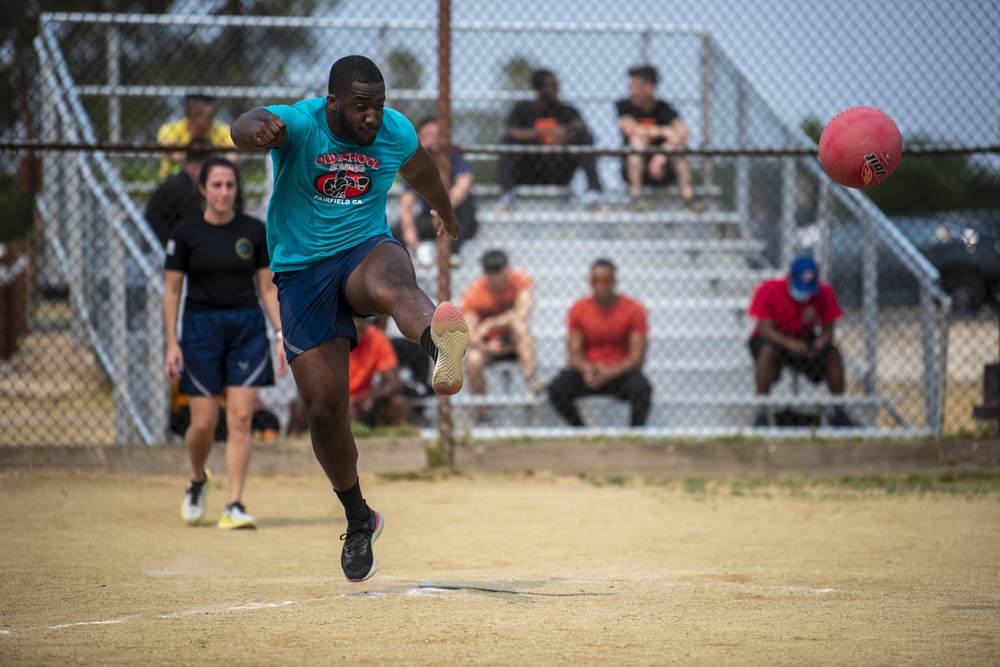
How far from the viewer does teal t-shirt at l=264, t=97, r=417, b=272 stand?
460cm

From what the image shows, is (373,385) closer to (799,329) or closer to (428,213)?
(428,213)

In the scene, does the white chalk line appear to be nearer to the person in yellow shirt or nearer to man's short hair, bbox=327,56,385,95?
man's short hair, bbox=327,56,385,95

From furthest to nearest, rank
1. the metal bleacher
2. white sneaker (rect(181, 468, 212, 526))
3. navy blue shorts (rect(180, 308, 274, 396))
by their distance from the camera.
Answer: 1. the metal bleacher
2. white sneaker (rect(181, 468, 212, 526))
3. navy blue shorts (rect(180, 308, 274, 396))

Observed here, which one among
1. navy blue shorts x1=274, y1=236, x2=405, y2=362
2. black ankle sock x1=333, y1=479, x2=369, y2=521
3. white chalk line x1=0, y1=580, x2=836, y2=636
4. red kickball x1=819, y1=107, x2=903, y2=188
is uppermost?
red kickball x1=819, y1=107, x2=903, y2=188

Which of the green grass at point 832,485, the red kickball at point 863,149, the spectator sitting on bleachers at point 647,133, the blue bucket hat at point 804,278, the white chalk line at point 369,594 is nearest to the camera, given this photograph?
the white chalk line at point 369,594

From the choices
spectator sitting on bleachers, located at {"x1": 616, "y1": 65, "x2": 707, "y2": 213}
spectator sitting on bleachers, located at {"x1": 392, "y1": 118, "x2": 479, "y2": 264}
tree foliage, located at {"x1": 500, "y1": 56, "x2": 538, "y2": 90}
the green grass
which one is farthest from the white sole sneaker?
tree foliage, located at {"x1": 500, "y1": 56, "x2": 538, "y2": 90}

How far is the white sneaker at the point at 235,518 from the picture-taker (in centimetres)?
649

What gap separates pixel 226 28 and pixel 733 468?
6.09 metres

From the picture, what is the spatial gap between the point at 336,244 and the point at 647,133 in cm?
632

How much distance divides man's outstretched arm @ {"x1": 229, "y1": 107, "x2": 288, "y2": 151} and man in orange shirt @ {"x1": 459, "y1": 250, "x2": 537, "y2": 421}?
505cm

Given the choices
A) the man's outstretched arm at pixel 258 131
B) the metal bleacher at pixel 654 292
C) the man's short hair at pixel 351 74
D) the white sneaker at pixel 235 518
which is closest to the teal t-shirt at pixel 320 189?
the man's short hair at pixel 351 74

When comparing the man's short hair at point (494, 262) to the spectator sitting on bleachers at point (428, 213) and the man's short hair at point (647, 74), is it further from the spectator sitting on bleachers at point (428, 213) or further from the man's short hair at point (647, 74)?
the man's short hair at point (647, 74)

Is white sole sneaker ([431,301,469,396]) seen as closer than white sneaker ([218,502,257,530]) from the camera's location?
Yes

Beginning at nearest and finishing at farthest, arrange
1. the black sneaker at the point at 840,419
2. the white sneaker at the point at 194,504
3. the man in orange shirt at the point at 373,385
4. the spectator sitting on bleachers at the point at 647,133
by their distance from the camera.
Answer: the white sneaker at the point at 194,504
the man in orange shirt at the point at 373,385
the black sneaker at the point at 840,419
the spectator sitting on bleachers at the point at 647,133
